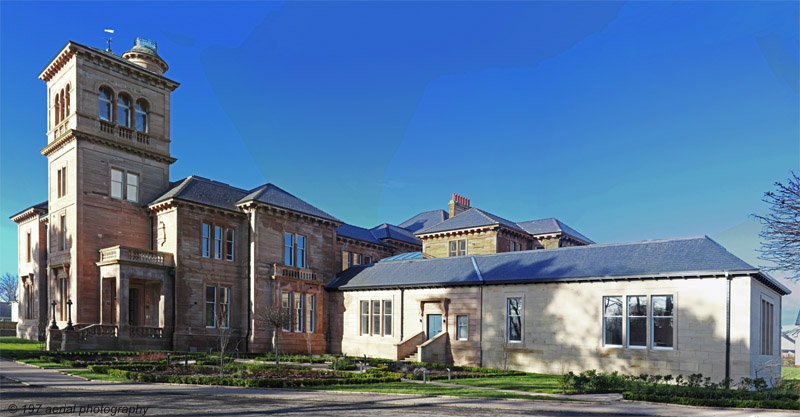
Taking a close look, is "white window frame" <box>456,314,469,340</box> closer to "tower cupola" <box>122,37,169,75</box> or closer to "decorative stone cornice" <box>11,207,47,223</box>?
"tower cupola" <box>122,37,169,75</box>

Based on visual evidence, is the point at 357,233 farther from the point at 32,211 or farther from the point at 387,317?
the point at 32,211

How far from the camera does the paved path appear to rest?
14.9 m

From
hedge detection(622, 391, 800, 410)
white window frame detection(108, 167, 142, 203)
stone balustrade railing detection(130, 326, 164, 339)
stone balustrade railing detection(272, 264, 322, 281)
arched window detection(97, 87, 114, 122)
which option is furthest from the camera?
stone balustrade railing detection(272, 264, 322, 281)

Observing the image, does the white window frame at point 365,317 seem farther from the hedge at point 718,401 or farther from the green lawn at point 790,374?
the green lawn at point 790,374

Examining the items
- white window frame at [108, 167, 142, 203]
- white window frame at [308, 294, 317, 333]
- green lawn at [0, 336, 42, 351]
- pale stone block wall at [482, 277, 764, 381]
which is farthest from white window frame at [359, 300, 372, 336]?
green lawn at [0, 336, 42, 351]

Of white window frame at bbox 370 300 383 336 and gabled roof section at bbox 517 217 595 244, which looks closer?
white window frame at bbox 370 300 383 336

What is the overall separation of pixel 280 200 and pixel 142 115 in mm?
11043

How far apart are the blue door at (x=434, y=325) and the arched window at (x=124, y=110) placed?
2396cm

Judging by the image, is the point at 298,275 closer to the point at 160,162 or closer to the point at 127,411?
the point at 160,162

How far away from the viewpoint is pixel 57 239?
124ft

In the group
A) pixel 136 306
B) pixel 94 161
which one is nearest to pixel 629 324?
pixel 136 306

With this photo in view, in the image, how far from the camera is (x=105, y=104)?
126 feet

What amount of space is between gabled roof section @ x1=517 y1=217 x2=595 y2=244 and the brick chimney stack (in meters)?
6.36

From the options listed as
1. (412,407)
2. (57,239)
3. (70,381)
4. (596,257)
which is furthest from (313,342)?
(412,407)
